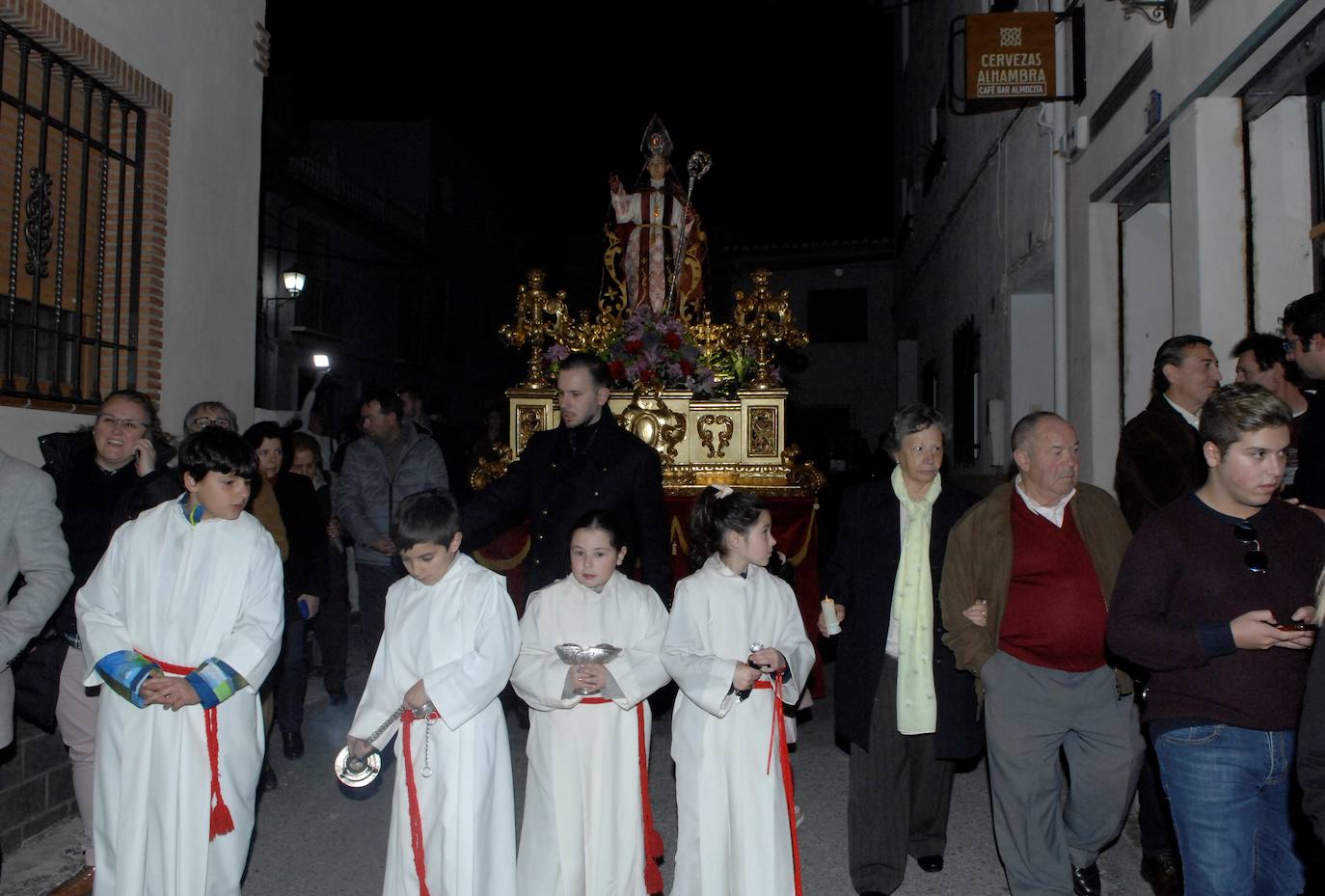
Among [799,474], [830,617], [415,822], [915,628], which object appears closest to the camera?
[415,822]

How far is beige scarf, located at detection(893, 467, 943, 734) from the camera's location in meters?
4.35

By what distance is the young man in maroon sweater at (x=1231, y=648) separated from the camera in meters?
2.97

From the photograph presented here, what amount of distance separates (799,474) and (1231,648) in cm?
517

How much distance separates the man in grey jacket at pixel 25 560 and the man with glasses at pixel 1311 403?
4559mm

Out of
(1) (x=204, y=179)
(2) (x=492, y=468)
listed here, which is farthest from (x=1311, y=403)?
(1) (x=204, y=179)

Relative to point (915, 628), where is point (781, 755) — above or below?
below

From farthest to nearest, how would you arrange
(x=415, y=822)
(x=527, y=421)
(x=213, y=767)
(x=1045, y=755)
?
(x=527, y=421) → (x=1045, y=755) → (x=213, y=767) → (x=415, y=822)

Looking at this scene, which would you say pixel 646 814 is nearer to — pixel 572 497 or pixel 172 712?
pixel 572 497

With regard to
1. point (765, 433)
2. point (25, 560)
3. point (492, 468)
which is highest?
point (765, 433)

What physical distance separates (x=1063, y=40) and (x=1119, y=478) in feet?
13.4

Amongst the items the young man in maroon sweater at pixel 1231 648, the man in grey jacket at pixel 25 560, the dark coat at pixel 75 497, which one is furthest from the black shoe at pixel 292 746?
the young man in maroon sweater at pixel 1231 648

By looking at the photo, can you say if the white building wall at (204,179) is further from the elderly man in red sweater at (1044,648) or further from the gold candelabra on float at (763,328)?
the elderly man in red sweater at (1044,648)

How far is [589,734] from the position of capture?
3.94m

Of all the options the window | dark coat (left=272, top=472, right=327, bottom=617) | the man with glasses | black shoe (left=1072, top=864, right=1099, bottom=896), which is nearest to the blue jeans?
the man with glasses
